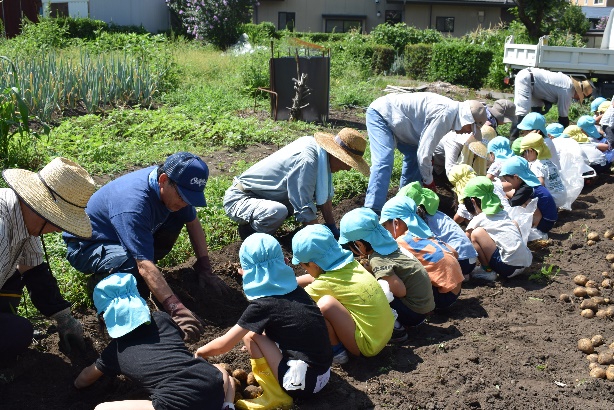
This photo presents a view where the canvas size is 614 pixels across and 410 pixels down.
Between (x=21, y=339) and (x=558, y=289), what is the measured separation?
13.5ft

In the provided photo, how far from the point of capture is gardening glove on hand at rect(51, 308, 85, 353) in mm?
3992

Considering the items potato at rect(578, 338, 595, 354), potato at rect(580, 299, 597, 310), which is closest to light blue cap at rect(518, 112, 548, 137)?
potato at rect(580, 299, 597, 310)

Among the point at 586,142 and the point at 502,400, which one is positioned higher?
the point at 586,142

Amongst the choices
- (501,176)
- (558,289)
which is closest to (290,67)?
(501,176)

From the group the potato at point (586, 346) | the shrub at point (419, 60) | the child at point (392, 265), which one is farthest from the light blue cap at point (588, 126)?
the shrub at point (419, 60)

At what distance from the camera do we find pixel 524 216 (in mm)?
6484

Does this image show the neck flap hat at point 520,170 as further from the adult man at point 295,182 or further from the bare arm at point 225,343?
the bare arm at point 225,343

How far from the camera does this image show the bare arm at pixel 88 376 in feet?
11.8

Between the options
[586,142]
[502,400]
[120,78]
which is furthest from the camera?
[120,78]

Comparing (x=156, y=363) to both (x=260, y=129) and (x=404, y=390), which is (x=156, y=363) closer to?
(x=404, y=390)

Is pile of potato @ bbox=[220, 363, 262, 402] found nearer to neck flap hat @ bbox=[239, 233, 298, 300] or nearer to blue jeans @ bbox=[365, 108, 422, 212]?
neck flap hat @ bbox=[239, 233, 298, 300]

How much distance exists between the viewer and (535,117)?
8.16 meters

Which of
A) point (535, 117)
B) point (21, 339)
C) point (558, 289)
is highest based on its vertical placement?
point (535, 117)

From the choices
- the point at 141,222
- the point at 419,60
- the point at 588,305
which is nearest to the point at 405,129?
the point at 588,305
